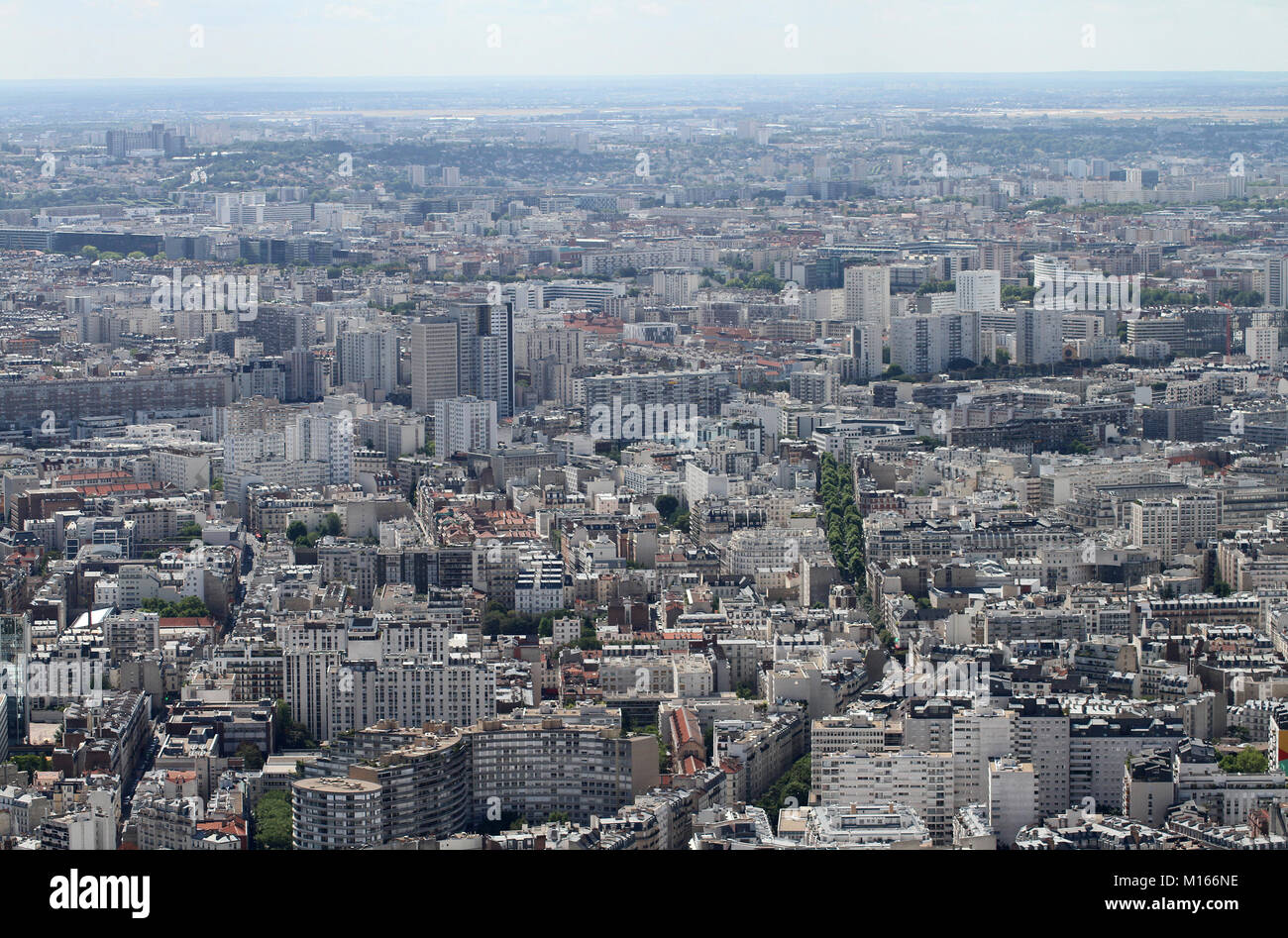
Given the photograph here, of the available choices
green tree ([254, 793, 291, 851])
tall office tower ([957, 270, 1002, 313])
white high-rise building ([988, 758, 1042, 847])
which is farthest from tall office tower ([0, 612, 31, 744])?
tall office tower ([957, 270, 1002, 313])

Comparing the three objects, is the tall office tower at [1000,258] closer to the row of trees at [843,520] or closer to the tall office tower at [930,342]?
the tall office tower at [930,342]

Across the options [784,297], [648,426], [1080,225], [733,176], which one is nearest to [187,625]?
[648,426]

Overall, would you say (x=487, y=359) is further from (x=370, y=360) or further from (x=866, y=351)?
(x=866, y=351)

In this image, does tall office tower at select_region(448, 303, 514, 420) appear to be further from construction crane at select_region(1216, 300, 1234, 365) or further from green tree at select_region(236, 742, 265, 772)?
green tree at select_region(236, 742, 265, 772)

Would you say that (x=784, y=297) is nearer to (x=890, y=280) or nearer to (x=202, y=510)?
(x=890, y=280)

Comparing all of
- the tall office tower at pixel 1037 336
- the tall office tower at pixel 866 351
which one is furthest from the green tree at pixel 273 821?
the tall office tower at pixel 1037 336
